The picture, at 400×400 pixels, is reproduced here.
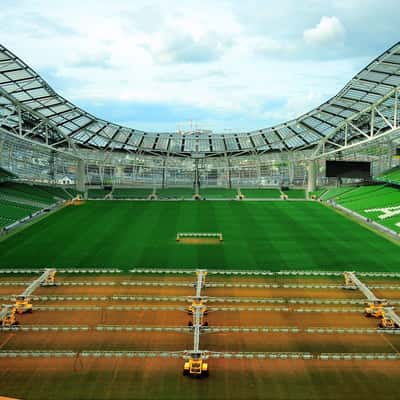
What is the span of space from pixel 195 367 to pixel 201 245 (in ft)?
70.0

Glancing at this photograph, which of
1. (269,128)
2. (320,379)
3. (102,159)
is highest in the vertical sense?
(269,128)

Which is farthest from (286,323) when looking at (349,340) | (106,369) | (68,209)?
(68,209)

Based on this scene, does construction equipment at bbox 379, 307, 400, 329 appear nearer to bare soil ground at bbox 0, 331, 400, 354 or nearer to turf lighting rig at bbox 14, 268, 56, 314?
bare soil ground at bbox 0, 331, 400, 354

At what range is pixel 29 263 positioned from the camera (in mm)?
31859

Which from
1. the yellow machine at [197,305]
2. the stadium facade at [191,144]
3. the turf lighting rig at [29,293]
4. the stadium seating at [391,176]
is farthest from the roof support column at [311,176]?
the yellow machine at [197,305]

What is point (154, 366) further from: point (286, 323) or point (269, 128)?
point (269, 128)

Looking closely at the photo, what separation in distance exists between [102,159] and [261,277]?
50.3 meters

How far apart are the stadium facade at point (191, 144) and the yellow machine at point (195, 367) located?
128 ft

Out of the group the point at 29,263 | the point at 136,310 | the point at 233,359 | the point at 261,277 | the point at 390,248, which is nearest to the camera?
the point at 233,359

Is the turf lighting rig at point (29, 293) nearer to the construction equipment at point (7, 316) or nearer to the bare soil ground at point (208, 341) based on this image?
the construction equipment at point (7, 316)

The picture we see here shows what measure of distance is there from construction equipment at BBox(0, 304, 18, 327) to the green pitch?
1012cm

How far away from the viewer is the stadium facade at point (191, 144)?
169 feet

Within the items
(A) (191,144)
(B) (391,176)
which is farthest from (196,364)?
(A) (191,144)

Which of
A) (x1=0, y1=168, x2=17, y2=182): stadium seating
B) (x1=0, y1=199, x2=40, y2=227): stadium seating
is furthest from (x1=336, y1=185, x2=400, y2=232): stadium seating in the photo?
(x1=0, y1=168, x2=17, y2=182): stadium seating
